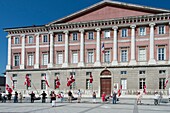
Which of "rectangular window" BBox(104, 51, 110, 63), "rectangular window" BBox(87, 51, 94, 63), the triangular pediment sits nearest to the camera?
the triangular pediment

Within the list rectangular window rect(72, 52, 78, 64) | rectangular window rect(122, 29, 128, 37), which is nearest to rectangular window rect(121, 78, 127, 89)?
rectangular window rect(122, 29, 128, 37)

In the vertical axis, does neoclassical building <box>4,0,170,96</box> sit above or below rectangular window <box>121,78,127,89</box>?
above

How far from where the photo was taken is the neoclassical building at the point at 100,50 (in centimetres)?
4138

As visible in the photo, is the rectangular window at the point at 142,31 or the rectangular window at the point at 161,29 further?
the rectangular window at the point at 142,31

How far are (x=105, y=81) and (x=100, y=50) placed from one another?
549cm

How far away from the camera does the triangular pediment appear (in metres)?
42.5

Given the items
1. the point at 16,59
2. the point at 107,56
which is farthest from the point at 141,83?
the point at 16,59

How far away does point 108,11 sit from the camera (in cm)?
4466

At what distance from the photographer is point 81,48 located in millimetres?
45750

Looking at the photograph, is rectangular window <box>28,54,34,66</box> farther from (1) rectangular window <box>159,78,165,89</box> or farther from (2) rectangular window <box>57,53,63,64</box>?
(1) rectangular window <box>159,78,165,89</box>

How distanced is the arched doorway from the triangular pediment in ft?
31.6

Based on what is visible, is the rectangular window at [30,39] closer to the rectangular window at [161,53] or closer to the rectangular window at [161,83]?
the rectangular window at [161,53]

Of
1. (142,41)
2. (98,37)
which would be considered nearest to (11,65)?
(98,37)

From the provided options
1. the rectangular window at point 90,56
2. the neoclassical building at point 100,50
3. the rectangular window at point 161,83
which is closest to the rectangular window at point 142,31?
the neoclassical building at point 100,50
